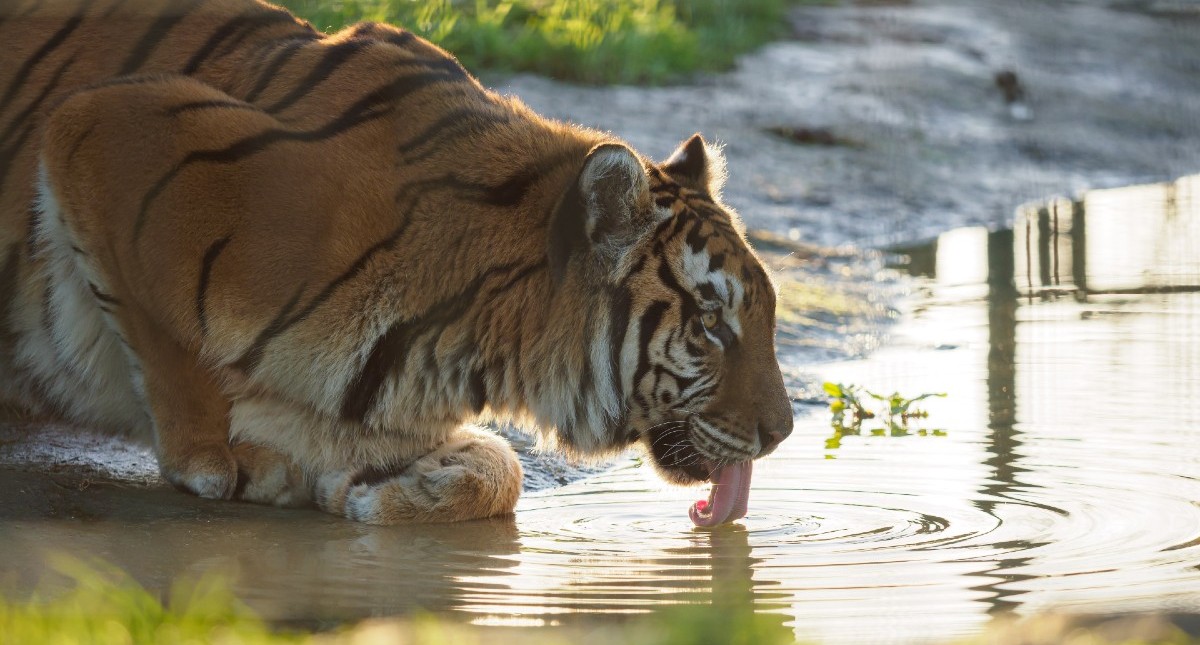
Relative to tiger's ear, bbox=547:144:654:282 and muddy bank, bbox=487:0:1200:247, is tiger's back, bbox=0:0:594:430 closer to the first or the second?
tiger's ear, bbox=547:144:654:282

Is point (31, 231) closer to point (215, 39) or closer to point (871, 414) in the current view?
point (215, 39)

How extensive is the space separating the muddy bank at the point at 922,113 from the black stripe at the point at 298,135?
4688 millimetres

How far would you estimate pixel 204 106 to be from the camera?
4465 millimetres

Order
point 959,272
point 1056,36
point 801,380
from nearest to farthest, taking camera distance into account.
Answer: point 801,380
point 959,272
point 1056,36

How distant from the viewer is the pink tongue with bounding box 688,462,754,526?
4.47 meters

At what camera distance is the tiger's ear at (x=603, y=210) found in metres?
4.17

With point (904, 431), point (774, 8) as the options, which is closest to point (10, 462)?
point (904, 431)

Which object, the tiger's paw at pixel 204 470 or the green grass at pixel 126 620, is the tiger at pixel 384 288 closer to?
the tiger's paw at pixel 204 470

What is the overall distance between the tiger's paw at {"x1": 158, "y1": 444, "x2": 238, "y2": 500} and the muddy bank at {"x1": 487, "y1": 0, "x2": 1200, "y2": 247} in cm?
498

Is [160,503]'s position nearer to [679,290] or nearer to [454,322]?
[454,322]

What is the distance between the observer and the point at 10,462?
479 centimetres

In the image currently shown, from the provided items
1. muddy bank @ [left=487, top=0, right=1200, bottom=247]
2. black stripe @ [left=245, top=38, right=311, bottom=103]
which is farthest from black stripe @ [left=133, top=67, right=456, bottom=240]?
muddy bank @ [left=487, top=0, right=1200, bottom=247]

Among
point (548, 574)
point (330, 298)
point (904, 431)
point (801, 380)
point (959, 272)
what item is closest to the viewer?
point (548, 574)

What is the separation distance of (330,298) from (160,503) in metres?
0.73
